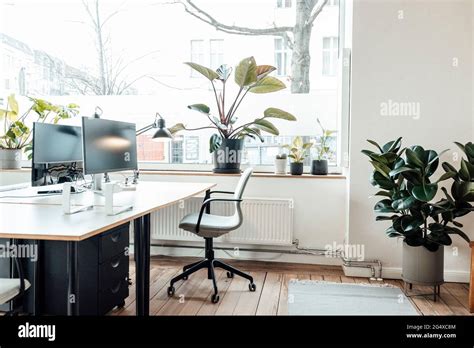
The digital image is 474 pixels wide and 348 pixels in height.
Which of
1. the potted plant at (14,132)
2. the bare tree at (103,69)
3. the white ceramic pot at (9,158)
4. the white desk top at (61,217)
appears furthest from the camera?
the bare tree at (103,69)

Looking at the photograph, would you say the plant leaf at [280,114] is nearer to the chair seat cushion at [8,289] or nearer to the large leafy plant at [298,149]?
the large leafy plant at [298,149]

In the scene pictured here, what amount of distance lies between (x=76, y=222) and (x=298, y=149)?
2.37 m

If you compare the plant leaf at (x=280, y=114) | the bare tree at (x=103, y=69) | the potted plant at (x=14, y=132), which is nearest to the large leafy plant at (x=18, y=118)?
the potted plant at (x=14, y=132)

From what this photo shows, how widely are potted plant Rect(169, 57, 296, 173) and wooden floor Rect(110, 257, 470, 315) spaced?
40.9 inches

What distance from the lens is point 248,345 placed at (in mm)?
633

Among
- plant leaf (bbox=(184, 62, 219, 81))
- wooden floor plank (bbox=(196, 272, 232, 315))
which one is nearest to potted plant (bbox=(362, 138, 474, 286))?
wooden floor plank (bbox=(196, 272, 232, 315))

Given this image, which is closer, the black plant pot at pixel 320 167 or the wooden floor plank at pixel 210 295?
the wooden floor plank at pixel 210 295

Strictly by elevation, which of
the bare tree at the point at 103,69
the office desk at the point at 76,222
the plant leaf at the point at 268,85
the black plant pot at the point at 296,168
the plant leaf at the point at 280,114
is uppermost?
the bare tree at the point at 103,69

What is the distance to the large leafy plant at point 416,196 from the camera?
8.16 ft

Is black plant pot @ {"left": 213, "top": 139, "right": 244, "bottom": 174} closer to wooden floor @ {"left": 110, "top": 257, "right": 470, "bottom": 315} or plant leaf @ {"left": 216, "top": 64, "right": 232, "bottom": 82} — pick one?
plant leaf @ {"left": 216, "top": 64, "right": 232, "bottom": 82}

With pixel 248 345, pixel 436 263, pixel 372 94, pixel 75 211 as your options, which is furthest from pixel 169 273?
pixel 248 345

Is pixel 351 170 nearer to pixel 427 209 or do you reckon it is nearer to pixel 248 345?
pixel 427 209

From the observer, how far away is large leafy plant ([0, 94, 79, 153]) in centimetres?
357

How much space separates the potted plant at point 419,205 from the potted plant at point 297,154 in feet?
2.82
